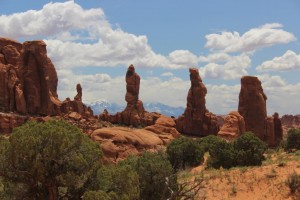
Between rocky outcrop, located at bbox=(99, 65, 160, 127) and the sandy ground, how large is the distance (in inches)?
2736

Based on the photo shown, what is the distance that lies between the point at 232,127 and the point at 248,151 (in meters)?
29.8

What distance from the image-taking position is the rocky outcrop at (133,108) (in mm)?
101438

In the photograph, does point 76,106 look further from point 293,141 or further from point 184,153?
point 184,153

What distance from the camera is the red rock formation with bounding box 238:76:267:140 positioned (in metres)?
84.9

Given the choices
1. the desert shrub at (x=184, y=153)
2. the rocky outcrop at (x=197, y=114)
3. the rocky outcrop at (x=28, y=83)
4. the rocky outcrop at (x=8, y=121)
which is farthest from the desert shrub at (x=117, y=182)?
the rocky outcrop at (x=28, y=83)

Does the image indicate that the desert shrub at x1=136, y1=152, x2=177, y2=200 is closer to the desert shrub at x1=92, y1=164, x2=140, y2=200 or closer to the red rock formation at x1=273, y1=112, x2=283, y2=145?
the desert shrub at x1=92, y1=164, x2=140, y2=200

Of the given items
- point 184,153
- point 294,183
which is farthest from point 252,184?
point 184,153

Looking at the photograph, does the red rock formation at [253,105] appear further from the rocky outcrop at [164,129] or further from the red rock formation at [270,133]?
the rocky outcrop at [164,129]

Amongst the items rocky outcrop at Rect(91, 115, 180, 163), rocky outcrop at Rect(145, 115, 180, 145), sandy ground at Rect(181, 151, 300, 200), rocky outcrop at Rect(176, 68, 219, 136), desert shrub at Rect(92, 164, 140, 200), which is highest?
rocky outcrop at Rect(176, 68, 219, 136)

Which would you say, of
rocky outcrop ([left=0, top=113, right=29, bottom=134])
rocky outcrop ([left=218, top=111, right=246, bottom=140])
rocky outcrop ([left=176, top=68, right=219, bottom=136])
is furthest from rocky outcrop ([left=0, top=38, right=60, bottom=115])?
rocky outcrop ([left=218, top=111, right=246, bottom=140])

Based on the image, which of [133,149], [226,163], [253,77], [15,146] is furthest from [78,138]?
[253,77]

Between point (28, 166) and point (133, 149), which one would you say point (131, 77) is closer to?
point (133, 149)

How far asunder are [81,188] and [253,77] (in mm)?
69915

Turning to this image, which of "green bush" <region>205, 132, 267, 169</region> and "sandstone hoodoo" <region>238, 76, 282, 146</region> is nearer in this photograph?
"green bush" <region>205, 132, 267, 169</region>
